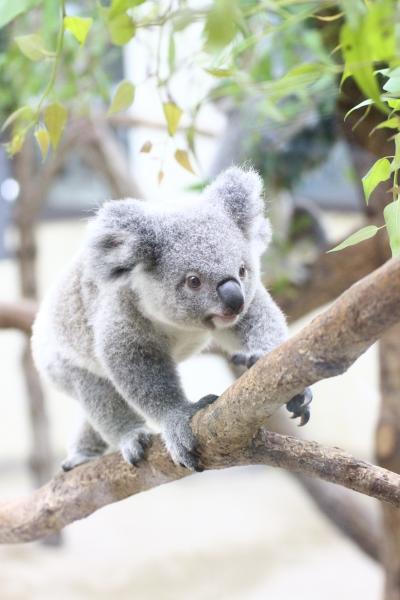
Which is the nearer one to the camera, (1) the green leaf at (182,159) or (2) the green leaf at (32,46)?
(2) the green leaf at (32,46)

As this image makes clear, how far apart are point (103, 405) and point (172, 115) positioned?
3.09 feet

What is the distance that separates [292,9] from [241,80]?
540 mm

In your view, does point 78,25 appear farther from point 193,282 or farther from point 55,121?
point 193,282

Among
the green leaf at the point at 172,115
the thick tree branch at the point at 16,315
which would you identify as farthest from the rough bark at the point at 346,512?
the green leaf at the point at 172,115

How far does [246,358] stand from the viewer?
1891 millimetres

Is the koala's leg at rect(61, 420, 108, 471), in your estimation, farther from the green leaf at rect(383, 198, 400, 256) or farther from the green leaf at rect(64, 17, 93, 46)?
the green leaf at rect(383, 198, 400, 256)

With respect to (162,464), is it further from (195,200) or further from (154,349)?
(195,200)

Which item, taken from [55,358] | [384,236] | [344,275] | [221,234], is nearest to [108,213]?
[221,234]

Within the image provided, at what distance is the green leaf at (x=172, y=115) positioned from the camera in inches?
66.0

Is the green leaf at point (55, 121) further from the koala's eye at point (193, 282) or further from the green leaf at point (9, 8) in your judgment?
the koala's eye at point (193, 282)

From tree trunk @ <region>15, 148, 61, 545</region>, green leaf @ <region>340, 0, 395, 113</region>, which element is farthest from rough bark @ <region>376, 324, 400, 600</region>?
tree trunk @ <region>15, 148, 61, 545</region>

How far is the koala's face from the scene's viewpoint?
1727 millimetres

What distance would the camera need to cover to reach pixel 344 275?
3807mm

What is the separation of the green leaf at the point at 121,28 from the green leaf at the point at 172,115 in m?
0.40
